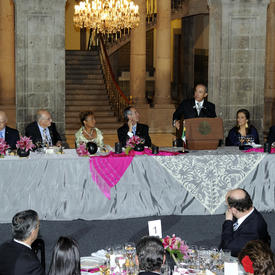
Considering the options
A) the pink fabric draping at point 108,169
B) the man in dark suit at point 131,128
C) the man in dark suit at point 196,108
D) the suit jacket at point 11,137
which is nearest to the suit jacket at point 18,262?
the pink fabric draping at point 108,169

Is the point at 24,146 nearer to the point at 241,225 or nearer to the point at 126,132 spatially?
the point at 126,132

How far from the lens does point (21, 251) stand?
4555 millimetres

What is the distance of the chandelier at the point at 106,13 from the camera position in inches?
551

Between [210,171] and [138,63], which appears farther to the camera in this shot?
[138,63]

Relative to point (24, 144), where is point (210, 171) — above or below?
below

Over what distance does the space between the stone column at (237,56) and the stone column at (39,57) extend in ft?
9.19

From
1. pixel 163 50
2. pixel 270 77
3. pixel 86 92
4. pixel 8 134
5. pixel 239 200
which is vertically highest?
pixel 163 50

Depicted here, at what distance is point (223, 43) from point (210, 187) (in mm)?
4130

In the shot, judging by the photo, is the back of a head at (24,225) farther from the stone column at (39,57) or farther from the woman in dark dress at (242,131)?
the stone column at (39,57)

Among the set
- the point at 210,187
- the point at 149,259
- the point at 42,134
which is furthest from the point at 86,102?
the point at 149,259

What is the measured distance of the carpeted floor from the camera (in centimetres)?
730

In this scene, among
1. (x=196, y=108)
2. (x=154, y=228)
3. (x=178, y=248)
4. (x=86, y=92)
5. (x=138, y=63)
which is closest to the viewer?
(x=178, y=248)

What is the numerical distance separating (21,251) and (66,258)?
541 mm

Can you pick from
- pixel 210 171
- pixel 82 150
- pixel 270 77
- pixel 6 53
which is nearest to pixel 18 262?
pixel 82 150
